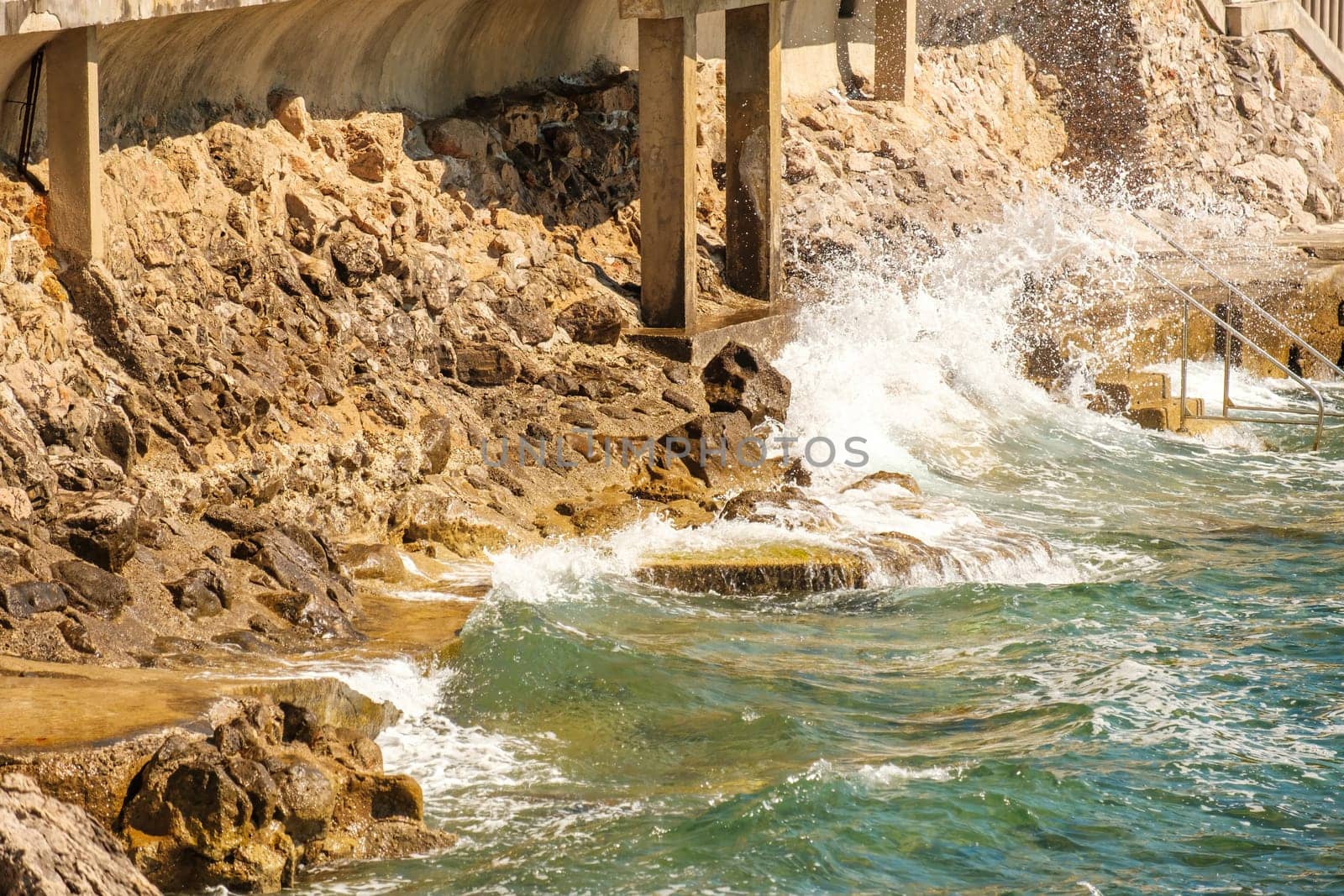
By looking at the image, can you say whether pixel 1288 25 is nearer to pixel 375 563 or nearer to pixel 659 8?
pixel 659 8

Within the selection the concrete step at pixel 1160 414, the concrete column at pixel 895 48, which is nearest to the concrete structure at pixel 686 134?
the concrete step at pixel 1160 414

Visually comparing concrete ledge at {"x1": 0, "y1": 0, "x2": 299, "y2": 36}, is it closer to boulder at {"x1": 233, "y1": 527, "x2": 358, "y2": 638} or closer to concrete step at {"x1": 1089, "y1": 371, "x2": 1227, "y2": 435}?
boulder at {"x1": 233, "y1": 527, "x2": 358, "y2": 638}

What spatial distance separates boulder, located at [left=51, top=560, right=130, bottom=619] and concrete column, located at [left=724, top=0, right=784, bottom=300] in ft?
28.9

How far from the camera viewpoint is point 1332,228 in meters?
22.7

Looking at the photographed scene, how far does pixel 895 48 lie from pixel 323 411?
39.6 feet

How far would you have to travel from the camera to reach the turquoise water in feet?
21.6

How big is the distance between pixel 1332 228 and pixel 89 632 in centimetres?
1939

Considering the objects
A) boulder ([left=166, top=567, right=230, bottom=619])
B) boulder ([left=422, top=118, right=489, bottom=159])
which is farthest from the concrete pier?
boulder ([left=166, top=567, right=230, bottom=619])

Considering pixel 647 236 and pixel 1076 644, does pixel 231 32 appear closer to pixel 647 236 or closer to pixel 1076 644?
pixel 647 236

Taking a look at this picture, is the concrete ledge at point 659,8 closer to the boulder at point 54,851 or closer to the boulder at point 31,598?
the boulder at point 31,598

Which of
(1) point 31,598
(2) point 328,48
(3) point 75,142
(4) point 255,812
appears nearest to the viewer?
(4) point 255,812

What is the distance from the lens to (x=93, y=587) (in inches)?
305

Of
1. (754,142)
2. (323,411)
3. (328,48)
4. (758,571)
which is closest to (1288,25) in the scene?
(754,142)

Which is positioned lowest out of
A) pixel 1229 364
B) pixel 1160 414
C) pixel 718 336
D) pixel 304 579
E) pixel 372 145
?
pixel 304 579
